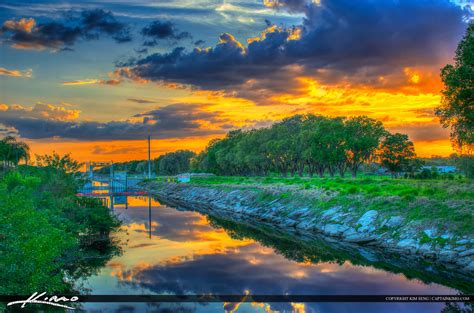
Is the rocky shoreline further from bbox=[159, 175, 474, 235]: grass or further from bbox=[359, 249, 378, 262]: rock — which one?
bbox=[359, 249, 378, 262]: rock

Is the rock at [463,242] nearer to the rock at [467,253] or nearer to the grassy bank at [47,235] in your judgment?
the rock at [467,253]

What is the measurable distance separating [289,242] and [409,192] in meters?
11.8

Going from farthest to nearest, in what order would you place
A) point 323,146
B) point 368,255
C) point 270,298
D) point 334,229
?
point 323,146 < point 334,229 < point 368,255 < point 270,298

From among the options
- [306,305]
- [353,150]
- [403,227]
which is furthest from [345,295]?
[353,150]

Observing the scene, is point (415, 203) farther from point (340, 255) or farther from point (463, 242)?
point (340, 255)

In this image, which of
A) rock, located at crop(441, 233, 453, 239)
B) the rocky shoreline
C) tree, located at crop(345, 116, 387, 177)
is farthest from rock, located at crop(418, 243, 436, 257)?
tree, located at crop(345, 116, 387, 177)

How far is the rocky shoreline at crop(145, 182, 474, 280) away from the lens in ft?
86.8

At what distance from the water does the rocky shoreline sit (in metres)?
3.88

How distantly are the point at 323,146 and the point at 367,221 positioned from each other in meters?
53.7

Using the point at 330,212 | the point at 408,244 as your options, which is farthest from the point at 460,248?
the point at 330,212

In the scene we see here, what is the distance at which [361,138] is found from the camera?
282 feet

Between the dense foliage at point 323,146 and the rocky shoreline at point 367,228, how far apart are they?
1082 inches

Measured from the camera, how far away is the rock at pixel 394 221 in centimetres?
3281

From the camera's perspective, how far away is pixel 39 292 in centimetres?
1800
